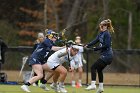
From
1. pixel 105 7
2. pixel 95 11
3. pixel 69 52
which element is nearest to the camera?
pixel 69 52

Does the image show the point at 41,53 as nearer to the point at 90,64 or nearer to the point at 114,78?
the point at 114,78

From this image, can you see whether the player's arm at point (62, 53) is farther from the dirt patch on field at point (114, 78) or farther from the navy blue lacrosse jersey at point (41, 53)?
the dirt patch on field at point (114, 78)

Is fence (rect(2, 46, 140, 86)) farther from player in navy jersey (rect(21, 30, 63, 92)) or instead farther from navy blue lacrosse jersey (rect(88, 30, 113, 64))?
navy blue lacrosse jersey (rect(88, 30, 113, 64))

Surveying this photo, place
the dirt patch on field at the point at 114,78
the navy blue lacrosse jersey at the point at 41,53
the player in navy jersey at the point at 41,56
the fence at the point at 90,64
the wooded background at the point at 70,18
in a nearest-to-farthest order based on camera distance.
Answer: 1. the player in navy jersey at the point at 41,56
2. the navy blue lacrosse jersey at the point at 41,53
3. the dirt patch on field at the point at 114,78
4. the fence at the point at 90,64
5. the wooded background at the point at 70,18

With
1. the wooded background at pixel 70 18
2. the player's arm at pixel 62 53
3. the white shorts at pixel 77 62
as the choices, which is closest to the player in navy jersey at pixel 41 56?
the player's arm at pixel 62 53

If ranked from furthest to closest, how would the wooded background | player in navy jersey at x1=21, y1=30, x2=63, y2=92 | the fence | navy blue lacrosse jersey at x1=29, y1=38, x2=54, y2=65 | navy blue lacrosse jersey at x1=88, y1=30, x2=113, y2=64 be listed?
1. the wooded background
2. the fence
3. navy blue lacrosse jersey at x1=29, y1=38, x2=54, y2=65
4. player in navy jersey at x1=21, y1=30, x2=63, y2=92
5. navy blue lacrosse jersey at x1=88, y1=30, x2=113, y2=64

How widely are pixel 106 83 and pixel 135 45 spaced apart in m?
16.1

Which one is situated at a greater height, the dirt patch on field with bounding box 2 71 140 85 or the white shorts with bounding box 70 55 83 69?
the white shorts with bounding box 70 55 83 69

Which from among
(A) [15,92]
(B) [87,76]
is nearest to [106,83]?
(B) [87,76]

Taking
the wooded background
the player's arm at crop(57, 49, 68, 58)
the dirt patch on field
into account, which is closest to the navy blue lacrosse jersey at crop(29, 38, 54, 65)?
the player's arm at crop(57, 49, 68, 58)

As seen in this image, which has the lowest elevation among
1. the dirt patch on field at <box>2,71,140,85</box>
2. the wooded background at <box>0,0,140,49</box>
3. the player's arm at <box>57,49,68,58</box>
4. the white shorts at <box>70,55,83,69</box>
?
the dirt patch on field at <box>2,71,140,85</box>

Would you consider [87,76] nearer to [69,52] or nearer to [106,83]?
[106,83]

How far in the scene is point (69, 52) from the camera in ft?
62.0

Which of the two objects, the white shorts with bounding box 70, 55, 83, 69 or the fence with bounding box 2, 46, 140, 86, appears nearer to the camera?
the white shorts with bounding box 70, 55, 83, 69
